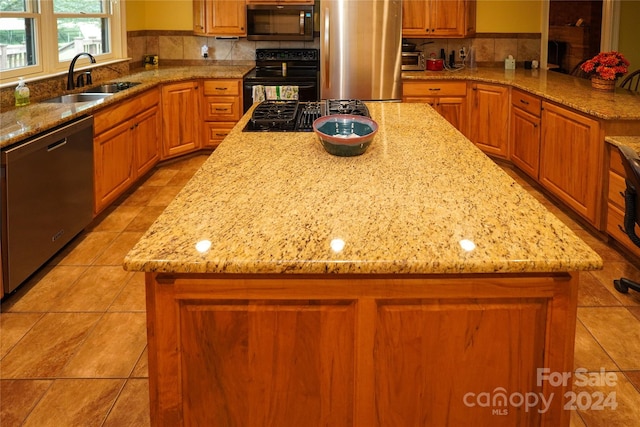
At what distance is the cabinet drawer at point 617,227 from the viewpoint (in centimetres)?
355

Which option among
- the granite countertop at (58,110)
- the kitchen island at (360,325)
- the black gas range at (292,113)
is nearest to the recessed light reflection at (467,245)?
the kitchen island at (360,325)

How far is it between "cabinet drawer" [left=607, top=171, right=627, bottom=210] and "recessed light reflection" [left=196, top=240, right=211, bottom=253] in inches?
114

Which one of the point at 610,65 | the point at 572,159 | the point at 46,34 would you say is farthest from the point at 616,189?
the point at 46,34

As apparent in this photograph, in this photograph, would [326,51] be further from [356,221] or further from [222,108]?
[356,221]

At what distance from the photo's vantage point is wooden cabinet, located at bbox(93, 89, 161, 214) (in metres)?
4.24

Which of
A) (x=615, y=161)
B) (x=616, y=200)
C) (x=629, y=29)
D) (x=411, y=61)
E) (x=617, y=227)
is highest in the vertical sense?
(x=629, y=29)

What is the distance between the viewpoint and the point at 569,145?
434cm

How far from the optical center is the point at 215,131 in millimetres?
6332

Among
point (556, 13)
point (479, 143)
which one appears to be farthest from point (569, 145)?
point (556, 13)

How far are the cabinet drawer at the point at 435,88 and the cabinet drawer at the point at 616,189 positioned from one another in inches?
99.0

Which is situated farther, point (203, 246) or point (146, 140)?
point (146, 140)

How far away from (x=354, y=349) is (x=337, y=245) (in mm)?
244

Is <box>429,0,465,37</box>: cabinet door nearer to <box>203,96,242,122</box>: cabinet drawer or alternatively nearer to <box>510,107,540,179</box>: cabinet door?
<box>510,107,540,179</box>: cabinet door

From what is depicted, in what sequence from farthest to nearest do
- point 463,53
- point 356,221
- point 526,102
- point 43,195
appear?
point 463,53, point 526,102, point 43,195, point 356,221
